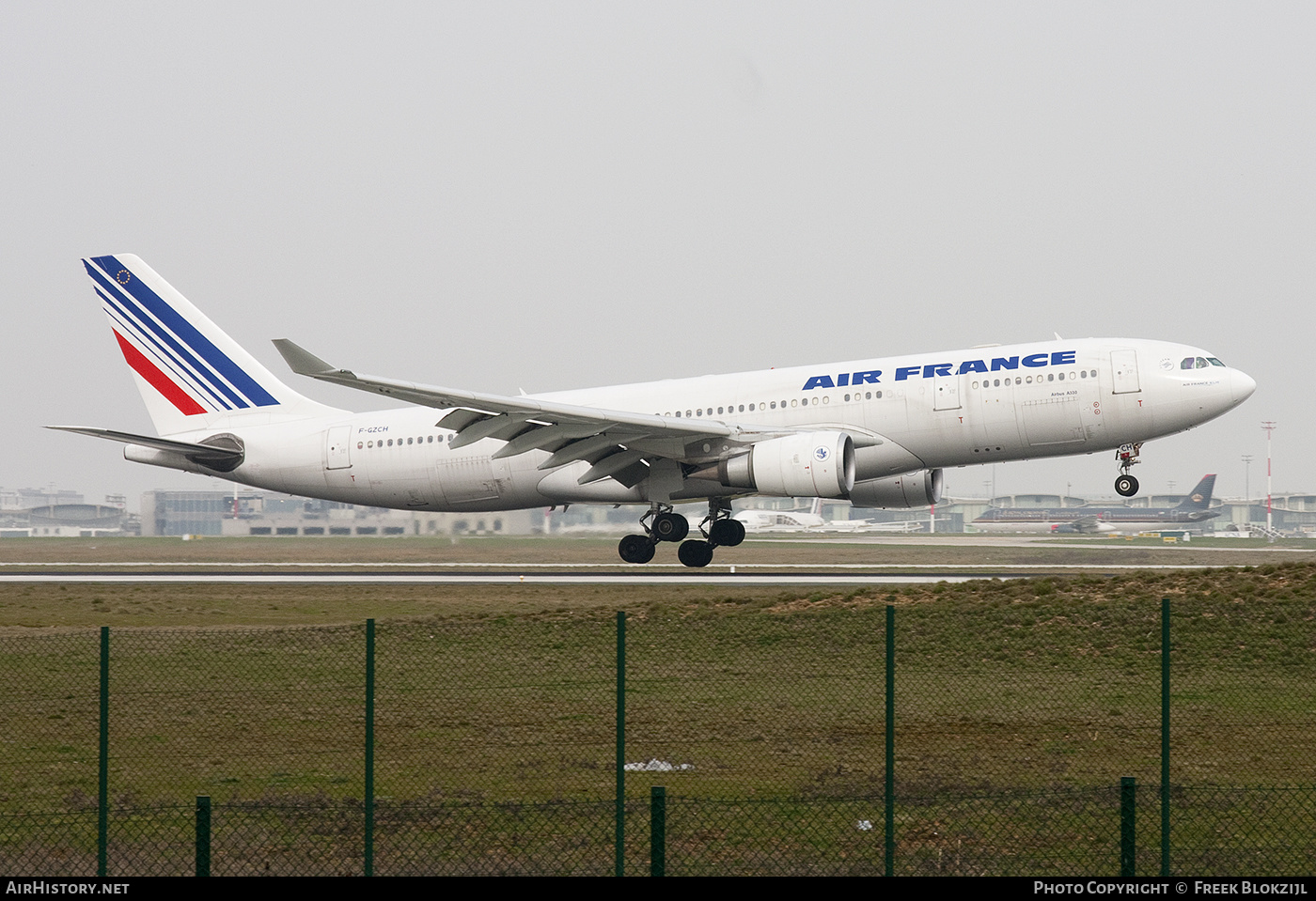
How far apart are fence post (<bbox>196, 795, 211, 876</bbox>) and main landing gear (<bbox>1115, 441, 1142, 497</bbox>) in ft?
97.4

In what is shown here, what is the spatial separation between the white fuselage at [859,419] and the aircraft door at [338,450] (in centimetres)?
4

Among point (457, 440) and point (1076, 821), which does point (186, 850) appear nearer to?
point (1076, 821)

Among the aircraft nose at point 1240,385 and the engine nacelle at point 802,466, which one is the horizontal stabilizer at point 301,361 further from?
the aircraft nose at point 1240,385

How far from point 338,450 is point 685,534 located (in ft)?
37.9

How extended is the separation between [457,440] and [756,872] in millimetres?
27024

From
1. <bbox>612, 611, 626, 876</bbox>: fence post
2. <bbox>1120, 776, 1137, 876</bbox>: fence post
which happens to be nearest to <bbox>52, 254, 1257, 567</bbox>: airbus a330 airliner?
<bbox>612, 611, 626, 876</bbox>: fence post

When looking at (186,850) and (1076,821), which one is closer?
(186,850)

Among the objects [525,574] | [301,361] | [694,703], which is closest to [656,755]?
[694,703]

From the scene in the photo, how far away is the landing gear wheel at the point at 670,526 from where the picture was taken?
39.4m

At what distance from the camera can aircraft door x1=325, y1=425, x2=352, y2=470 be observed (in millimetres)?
42312

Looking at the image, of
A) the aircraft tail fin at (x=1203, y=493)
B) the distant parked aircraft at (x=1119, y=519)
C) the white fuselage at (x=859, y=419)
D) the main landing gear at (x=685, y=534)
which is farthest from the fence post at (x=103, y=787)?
the aircraft tail fin at (x=1203, y=493)

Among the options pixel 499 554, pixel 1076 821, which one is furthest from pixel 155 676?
pixel 499 554

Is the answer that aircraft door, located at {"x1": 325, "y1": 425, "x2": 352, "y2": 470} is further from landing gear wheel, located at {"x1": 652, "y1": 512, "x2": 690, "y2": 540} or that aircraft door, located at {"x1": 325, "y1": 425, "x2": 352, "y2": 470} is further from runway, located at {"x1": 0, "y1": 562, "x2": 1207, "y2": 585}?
landing gear wheel, located at {"x1": 652, "y1": 512, "x2": 690, "y2": 540}
